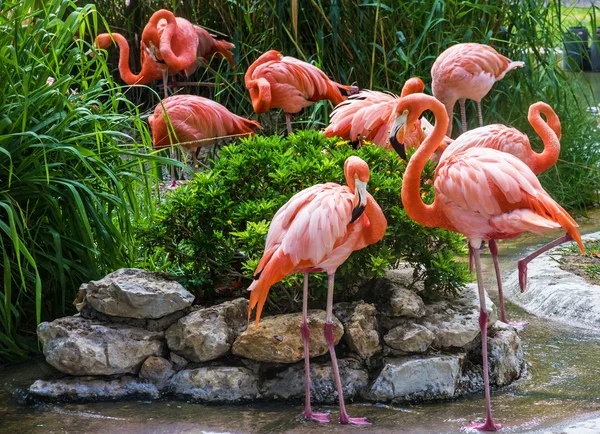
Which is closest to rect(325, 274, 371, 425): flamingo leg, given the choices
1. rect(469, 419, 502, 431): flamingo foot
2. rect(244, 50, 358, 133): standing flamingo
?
rect(469, 419, 502, 431): flamingo foot

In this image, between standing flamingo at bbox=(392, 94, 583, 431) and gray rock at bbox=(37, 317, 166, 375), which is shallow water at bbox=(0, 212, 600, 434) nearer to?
gray rock at bbox=(37, 317, 166, 375)

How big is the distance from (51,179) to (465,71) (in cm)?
337

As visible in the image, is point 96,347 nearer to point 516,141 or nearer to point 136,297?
point 136,297

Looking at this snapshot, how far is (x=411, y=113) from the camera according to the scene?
421 cm

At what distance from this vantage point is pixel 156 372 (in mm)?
4160

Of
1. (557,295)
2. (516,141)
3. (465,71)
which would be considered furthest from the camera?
(465,71)

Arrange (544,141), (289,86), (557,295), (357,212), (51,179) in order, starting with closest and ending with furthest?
1. (357,212)
2. (51,179)
3. (557,295)
4. (544,141)
5. (289,86)

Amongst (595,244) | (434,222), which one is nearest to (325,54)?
(595,244)

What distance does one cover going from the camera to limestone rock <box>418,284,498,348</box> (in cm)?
421

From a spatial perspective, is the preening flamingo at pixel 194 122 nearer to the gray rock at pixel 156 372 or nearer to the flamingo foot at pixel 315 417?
the gray rock at pixel 156 372

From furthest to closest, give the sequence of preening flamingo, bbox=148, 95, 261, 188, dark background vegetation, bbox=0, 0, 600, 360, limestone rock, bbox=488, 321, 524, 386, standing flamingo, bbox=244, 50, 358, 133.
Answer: standing flamingo, bbox=244, 50, 358, 133 → preening flamingo, bbox=148, 95, 261, 188 → dark background vegetation, bbox=0, 0, 600, 360 → limestone rock, bbox=488, 321, 524, 386

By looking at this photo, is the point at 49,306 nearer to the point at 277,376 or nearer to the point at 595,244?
the point at 277,376

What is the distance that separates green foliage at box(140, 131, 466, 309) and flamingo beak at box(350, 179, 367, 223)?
545mm

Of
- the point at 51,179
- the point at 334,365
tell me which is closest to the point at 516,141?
the point at 334,365
